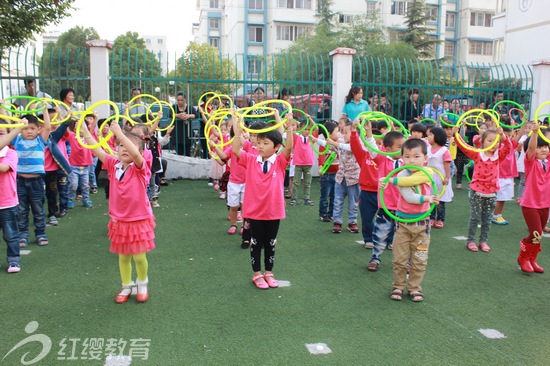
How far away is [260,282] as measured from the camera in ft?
16.4

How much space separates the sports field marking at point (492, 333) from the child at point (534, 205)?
1898 mm

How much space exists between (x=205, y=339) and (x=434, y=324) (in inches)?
74.8

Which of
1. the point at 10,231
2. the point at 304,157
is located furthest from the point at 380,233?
the point at 10,231

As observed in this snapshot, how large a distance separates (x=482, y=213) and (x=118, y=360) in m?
4.98

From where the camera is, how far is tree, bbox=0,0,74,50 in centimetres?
1133

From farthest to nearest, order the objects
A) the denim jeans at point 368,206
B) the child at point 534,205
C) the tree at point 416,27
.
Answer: the tree at point 416,27 < the denim jeans at point 368,206 < the child at point 534,205

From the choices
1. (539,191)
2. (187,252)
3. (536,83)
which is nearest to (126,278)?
(187,252)

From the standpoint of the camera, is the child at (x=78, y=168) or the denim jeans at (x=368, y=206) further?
the child at (x=78, y=168)

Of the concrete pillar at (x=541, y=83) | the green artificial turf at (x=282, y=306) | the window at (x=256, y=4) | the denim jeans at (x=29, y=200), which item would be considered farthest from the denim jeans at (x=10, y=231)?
the window at (x=256, y=4)

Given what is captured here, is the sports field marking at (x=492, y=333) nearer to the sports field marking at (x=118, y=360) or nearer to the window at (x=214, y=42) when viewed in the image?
the sports field marking at (x=118, y=360)

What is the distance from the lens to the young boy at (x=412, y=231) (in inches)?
184

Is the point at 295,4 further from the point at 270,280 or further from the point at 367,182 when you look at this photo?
the point at 270,280

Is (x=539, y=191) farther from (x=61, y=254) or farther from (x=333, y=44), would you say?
(x=333, y=44)

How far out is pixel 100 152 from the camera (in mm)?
4582
